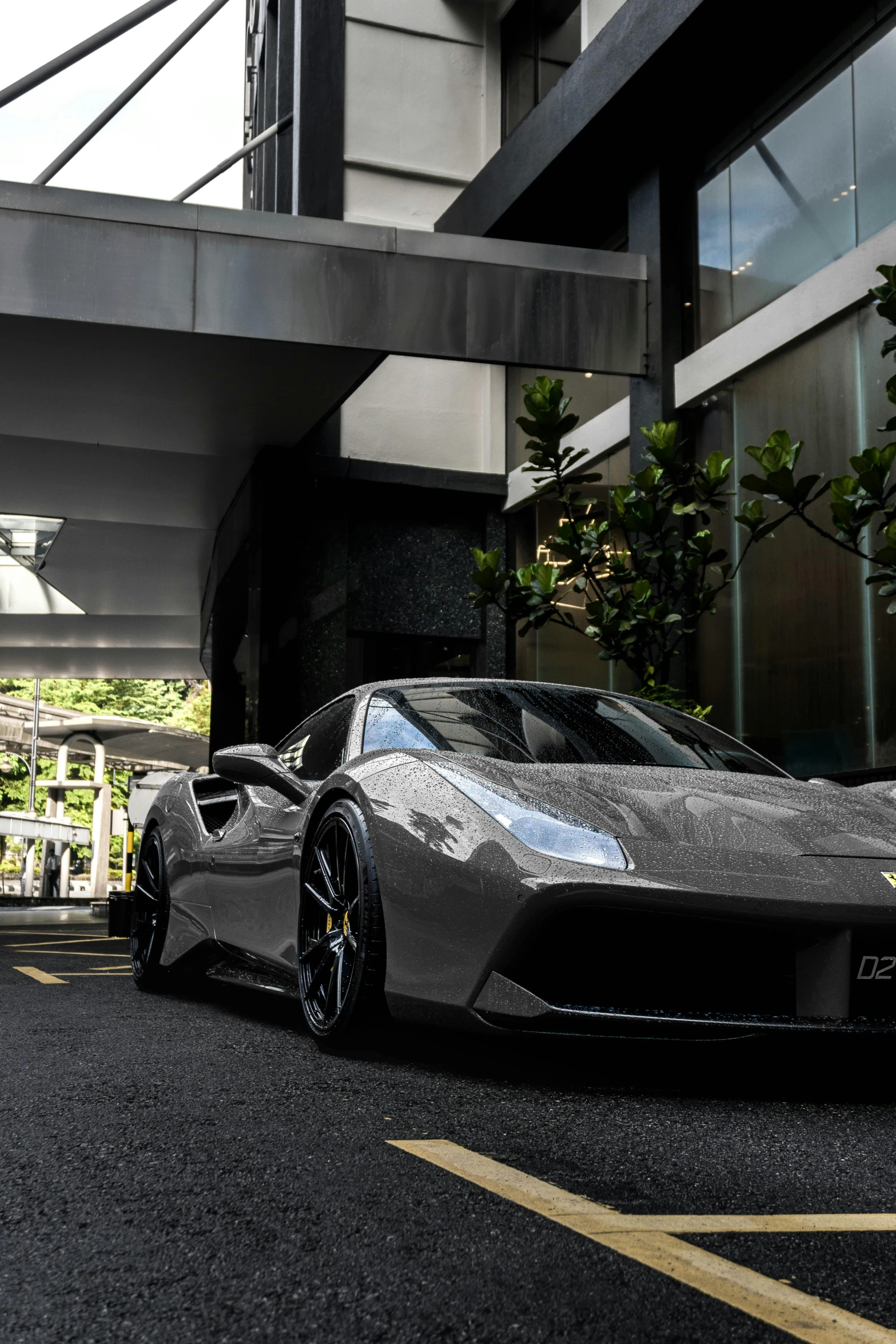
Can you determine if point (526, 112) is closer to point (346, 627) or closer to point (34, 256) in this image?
point (346, 627)

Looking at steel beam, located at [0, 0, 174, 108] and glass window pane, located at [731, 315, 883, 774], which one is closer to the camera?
glass window pane, located at [731, 315, 883, 774]

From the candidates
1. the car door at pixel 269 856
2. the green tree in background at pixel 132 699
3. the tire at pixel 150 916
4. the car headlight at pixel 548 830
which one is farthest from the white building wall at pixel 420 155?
the green tree in background at pixel 132 699

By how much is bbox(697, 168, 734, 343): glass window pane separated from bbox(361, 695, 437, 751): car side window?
7161 mm

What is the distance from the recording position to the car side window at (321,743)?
4.45m

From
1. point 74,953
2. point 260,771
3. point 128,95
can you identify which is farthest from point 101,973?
point 128,95

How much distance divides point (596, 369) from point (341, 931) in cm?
808

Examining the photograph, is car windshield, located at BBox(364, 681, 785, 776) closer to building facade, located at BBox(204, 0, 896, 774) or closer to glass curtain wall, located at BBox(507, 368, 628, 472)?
building facade, located at BBox(204, 0, 896, 774)

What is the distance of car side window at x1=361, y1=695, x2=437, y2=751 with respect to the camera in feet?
13.1

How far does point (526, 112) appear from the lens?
48.7ft

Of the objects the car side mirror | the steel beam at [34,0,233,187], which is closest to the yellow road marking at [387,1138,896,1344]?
the car side mirror

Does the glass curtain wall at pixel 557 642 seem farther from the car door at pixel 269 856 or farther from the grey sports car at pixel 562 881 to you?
the grey sports car at pixel 562 881

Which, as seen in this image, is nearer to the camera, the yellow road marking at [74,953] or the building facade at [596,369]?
the yellow road marking at [74,953]

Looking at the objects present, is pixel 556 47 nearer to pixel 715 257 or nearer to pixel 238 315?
pixel 715 257

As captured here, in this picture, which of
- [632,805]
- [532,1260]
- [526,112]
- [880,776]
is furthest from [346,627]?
[532,1260]
